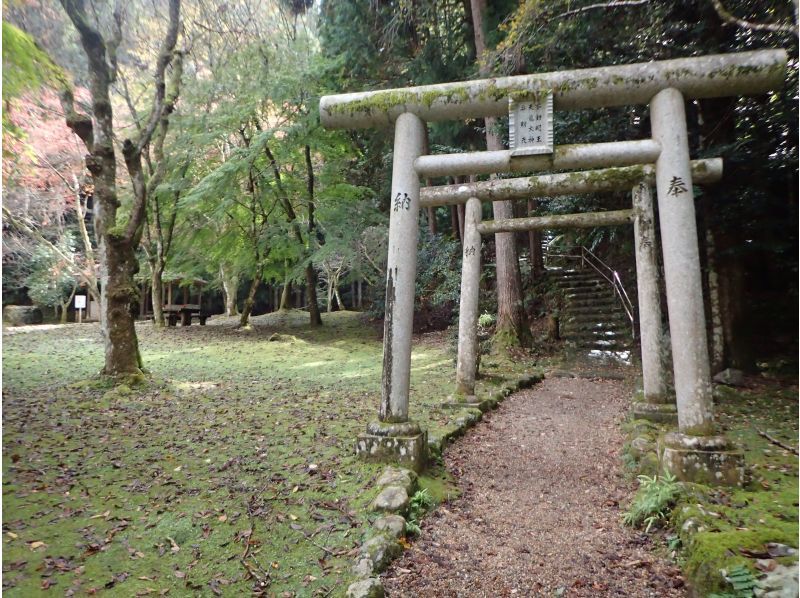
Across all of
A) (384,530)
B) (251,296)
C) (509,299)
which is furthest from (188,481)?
(251,296)

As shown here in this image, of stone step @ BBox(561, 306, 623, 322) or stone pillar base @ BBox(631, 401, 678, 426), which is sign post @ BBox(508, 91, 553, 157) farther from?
stone step @ BBox(561, 306, 623, 322)

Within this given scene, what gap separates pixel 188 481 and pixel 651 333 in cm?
547

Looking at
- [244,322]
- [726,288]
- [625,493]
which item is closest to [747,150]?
[726,288]

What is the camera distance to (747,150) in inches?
282

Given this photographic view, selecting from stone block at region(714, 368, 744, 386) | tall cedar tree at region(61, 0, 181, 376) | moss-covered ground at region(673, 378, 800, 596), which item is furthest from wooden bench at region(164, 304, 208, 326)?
moss-covered ground at region(673, 378, 800, 596)

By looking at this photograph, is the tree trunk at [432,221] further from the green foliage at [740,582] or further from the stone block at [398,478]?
the green foliage at [740,582]

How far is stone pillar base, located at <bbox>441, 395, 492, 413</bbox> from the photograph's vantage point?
698 centimetres

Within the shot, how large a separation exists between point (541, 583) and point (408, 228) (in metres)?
3.11

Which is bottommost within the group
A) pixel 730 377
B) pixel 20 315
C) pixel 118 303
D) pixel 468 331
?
pixel 730 377

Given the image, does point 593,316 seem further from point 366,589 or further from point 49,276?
point 49,276

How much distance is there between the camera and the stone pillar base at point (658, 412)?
5848 mm

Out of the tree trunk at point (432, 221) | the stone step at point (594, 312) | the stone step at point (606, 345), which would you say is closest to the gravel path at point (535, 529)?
the stone step at point (606, 345)

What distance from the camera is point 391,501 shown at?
3.79m

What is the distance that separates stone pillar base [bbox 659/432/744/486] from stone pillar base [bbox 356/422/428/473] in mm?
2107
